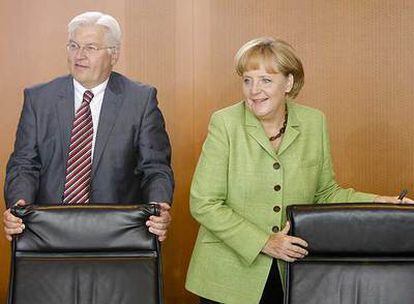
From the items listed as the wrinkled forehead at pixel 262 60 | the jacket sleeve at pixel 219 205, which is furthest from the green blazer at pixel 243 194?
the wrinkled forehead at pixel 262 60

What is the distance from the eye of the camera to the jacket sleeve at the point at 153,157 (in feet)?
10.4

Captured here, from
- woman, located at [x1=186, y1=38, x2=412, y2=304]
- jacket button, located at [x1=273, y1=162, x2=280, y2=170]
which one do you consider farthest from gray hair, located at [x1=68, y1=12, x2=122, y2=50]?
jacket button, located at [x1=273, y1=162, x2=280, y2=170]

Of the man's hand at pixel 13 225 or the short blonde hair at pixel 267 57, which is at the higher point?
the short blonde hair at pixel 267 57

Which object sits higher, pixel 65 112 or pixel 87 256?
pixel 65 112

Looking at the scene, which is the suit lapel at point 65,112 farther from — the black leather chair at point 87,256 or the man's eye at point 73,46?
the black leather chair at point 87,256

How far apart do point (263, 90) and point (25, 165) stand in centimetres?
91

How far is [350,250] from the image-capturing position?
2529mm

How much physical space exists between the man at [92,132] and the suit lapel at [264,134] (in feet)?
1.41

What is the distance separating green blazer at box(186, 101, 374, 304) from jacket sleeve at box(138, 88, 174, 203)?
0.99 ft

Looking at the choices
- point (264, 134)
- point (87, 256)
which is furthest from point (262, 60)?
point (87, 256)

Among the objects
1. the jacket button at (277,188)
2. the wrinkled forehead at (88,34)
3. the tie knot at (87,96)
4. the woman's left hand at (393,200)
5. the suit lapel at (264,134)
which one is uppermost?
the wrinkled forehead at (88,34)

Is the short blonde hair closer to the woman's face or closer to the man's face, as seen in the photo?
the woman's face

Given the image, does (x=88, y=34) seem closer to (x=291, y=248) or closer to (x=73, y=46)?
(x=73, y=46)

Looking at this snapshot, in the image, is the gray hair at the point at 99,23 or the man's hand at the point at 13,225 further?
the gray hair at the point at 99,23
